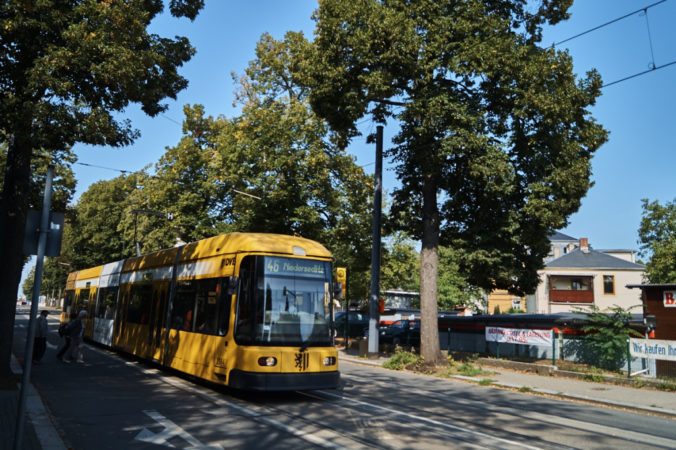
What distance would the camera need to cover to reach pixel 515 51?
55.8ft

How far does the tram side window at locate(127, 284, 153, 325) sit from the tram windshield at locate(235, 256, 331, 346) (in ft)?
20.4

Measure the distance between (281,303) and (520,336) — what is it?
11.9 metres

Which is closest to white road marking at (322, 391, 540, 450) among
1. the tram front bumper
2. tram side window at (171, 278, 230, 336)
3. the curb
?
the tram front bumper

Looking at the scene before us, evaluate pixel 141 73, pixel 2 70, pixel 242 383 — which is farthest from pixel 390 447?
pixel 2 70

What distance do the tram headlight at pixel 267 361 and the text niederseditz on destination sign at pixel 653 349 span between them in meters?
11.4

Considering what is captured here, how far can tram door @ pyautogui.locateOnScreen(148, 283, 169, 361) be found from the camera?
44.7 ft

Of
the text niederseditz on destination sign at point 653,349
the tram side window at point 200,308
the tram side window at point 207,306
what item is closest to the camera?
the tram side window at point 200,308

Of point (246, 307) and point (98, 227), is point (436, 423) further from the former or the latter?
point (98, 227)

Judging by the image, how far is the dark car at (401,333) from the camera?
88.0 ft

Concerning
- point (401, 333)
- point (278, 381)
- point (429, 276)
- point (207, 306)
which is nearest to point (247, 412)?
point (278, 381)

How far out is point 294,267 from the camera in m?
10.3

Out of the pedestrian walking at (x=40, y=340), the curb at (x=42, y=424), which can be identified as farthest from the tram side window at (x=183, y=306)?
the pedestrian walking at (x=40, y=340)

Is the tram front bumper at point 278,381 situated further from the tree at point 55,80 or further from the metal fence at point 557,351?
the metal fence at point 557,351

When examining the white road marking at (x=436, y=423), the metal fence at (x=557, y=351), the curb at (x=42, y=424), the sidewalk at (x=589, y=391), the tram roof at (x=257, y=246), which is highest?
the tram roof at (x=257, y=246)
